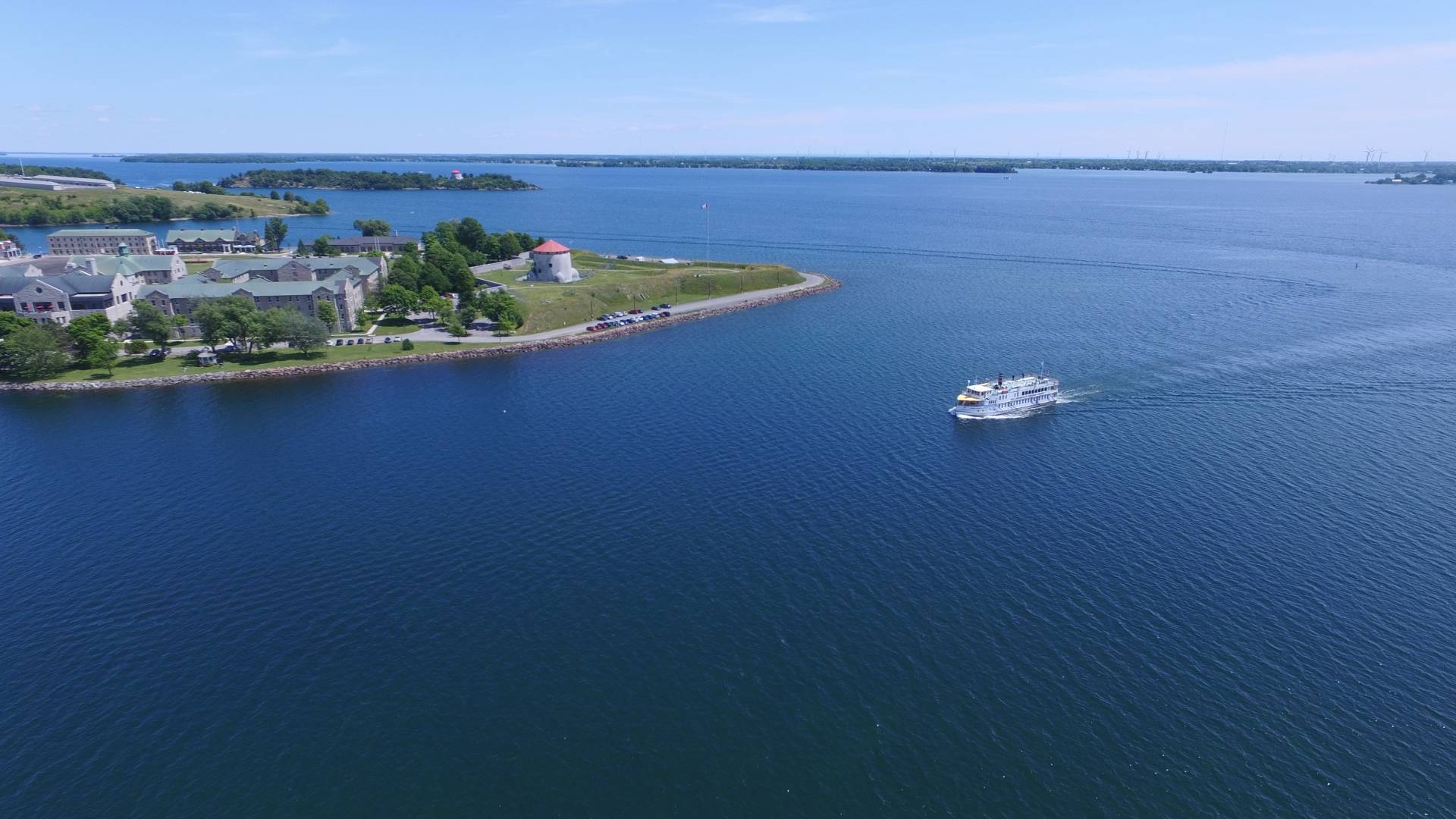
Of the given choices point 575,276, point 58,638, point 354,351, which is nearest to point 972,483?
point 58,638

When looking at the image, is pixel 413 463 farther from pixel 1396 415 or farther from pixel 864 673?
pixel 1396 415

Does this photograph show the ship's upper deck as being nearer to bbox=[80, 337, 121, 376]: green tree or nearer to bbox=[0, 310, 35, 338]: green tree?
bbox=[80, 337, 121, 376]: green tree

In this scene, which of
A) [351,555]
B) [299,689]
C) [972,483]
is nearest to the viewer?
[299,689]

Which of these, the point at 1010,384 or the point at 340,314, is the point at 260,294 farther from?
the point at 1010,384

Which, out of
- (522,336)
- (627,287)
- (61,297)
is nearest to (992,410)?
(522,336)

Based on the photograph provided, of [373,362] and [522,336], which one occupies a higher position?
[522,336]

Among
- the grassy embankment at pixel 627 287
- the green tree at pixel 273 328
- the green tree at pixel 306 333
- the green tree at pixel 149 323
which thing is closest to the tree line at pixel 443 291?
the grassy embankment at pixel 627 287

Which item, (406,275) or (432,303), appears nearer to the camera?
(432,303)
